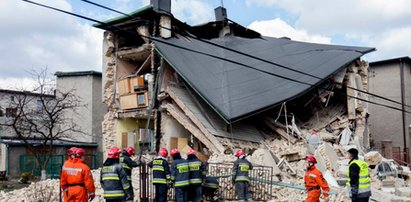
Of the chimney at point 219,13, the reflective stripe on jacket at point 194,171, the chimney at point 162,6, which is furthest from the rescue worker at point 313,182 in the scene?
the chimney at point 219,13

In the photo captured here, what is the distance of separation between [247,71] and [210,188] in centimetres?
959

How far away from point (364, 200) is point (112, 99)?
16273 millimetres

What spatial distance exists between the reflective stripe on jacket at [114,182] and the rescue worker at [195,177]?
201cm

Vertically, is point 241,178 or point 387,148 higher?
point 387,148

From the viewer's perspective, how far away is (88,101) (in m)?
34.2

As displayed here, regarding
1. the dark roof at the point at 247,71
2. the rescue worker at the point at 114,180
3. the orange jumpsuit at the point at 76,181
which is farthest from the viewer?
the dark roof at the point at 247,71

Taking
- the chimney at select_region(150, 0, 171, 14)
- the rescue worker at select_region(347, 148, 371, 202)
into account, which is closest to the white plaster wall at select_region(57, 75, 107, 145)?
the chimney at select_region(150, 0, 171, 14)

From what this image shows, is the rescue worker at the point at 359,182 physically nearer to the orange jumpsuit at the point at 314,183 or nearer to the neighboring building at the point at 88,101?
the orange jumpsuit at the point at 314,183

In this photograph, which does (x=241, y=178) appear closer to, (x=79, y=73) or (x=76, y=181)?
(x=76, y=181)

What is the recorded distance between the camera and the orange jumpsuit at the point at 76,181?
9.34m

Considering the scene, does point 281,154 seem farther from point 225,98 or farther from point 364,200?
point 364,200

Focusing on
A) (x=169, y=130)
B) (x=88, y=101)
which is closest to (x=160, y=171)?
(x=169, y=130)

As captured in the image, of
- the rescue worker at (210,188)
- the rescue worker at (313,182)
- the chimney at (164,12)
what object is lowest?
the rescue worker at (210,188)

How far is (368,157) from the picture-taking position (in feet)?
56.1
